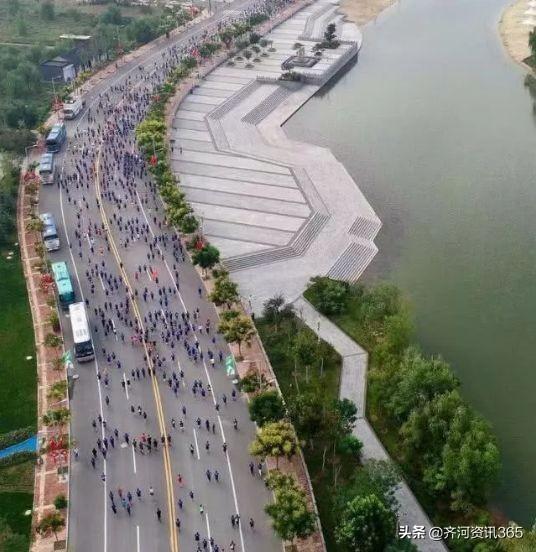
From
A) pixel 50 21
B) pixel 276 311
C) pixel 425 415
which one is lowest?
pixel 50 21

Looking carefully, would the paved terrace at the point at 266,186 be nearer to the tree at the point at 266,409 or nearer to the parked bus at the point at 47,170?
the parked bus at the point at 47,170

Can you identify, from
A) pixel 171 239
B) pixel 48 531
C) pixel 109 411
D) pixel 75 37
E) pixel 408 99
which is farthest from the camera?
pixel 75 37

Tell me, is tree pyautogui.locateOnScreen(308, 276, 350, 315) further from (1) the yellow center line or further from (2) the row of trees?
(1) the yellow center line

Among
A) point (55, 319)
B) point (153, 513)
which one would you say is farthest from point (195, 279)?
point (153, 513)

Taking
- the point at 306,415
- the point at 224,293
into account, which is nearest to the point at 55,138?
the point at 224,293

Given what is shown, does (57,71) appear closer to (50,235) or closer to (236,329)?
(50,235)

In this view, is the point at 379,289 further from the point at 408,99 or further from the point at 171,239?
the point at 408,99
